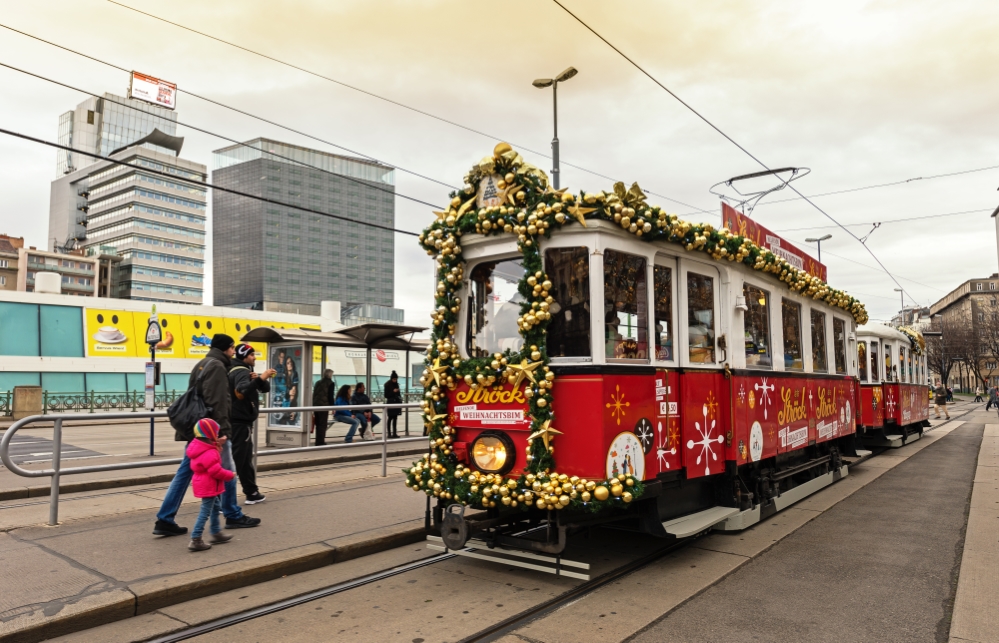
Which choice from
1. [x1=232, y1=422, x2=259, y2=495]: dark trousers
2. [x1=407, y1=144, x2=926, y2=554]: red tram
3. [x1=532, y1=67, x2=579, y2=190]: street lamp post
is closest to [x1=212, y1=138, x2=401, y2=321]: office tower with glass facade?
[x1=532, y1=67, x2=579, y2=190]: street lamp post

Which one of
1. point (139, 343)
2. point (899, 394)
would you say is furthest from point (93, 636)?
point (139, 343)

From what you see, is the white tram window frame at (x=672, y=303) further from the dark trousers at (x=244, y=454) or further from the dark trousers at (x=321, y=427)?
the dark trousers at (x=321, y=427)

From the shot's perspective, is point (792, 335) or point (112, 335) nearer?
point (792, 335)

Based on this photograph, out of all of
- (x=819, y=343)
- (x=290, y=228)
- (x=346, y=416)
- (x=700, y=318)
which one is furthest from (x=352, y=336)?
(x=290, y=228)

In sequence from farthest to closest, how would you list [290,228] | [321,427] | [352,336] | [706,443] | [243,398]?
[290,228] → [352,336] → [321,427] → [243,398] → [706,443]

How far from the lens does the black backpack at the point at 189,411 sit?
632 cm

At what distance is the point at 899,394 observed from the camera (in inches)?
663

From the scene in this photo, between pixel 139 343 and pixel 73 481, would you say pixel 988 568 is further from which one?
pixel 139 343

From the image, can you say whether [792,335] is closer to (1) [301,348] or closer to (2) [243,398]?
(2) [243,398]

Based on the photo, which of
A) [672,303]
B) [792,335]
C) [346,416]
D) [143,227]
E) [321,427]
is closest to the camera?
[672,303]

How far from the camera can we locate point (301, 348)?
15438mm

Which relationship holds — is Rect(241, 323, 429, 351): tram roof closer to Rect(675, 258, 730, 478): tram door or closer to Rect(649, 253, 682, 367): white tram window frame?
Rect(675, 258, 730, 478): tram door

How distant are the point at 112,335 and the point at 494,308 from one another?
103 ft

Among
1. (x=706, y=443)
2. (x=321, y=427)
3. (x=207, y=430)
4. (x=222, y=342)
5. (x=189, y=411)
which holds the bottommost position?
(x=321, y=427)
